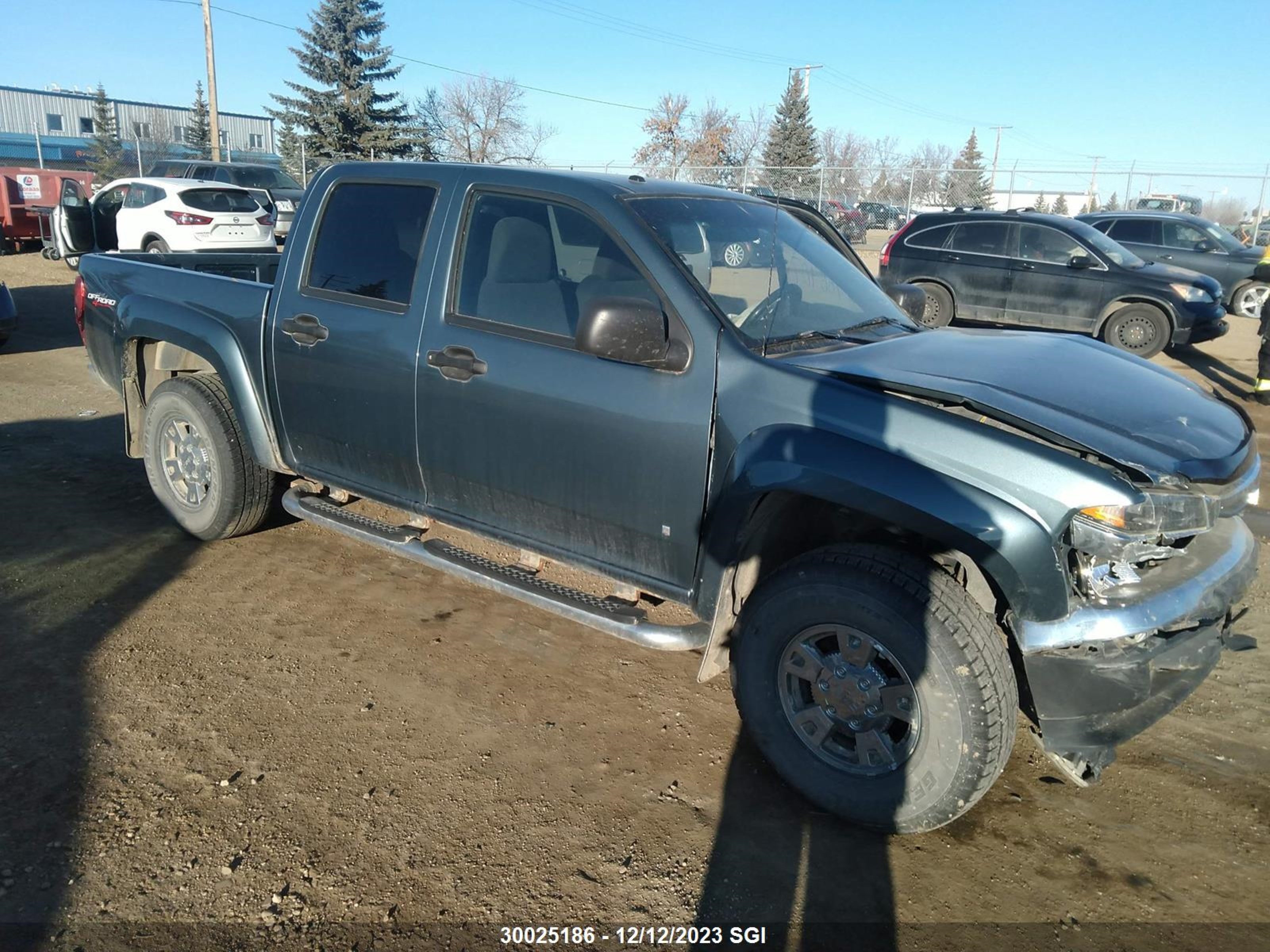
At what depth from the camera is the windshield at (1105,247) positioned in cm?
1177

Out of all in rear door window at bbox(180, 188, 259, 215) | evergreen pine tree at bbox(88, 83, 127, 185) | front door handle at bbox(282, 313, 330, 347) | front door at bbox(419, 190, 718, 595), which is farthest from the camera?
evergreen pine tree at bbox(88, 83, 127, 185)

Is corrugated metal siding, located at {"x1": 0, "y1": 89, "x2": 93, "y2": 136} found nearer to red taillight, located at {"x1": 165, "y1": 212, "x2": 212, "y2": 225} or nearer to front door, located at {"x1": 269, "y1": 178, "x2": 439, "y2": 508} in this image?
red taillight, located at {"x1": 165, "y1": 212, "x2": 212, "y2": 225}

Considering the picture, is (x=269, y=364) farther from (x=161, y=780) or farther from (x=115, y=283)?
(x=161, y=780)

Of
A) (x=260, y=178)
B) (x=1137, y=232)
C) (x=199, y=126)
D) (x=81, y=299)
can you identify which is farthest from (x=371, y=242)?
(x=199, y=126)

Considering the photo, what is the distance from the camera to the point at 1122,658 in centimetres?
265

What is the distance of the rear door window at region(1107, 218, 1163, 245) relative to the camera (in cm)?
1514

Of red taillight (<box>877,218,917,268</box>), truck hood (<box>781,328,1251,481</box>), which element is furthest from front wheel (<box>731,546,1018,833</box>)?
red taillight (<box>877,218,917,268</box>)

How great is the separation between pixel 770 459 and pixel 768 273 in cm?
105

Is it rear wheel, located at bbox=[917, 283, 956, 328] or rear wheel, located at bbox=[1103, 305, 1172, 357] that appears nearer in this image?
rear wheel, located at bbox=[1103, 305, 1172, 357]

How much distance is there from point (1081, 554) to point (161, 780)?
3.04 metres

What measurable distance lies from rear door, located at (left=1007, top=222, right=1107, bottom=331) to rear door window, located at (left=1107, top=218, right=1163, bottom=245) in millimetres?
3903

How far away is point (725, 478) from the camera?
3.07 m

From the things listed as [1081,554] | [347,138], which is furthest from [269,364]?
[347,138]

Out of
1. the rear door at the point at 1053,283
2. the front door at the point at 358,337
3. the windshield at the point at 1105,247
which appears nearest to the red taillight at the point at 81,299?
the front door at the point at 358,337
